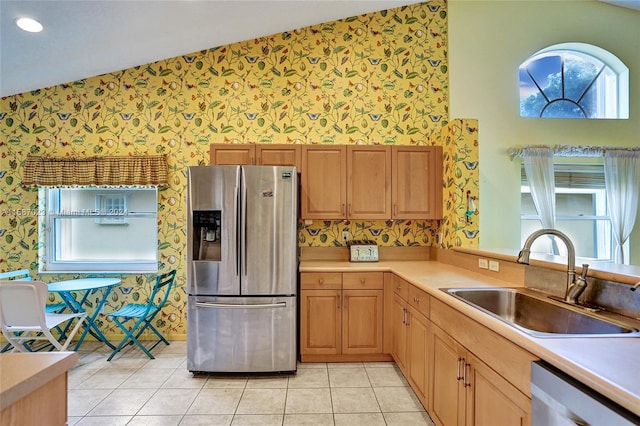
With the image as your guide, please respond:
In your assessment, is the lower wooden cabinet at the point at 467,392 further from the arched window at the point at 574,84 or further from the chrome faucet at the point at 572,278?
the arched window at the point at 574,84

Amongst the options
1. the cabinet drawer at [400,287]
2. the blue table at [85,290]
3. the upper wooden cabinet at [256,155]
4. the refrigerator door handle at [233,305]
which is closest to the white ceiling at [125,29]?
the upper wooden cabinet at [256,155]

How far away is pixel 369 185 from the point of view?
3.21 metres

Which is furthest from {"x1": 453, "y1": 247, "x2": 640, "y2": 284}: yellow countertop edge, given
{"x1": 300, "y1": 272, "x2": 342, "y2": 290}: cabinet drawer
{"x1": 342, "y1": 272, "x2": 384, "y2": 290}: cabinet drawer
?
{"x1": 300, "y1": 272, "x2": 342, "y2": 290}: cabinet drawer

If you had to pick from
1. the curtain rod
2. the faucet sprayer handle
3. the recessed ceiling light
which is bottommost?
the faucet sprayer handle

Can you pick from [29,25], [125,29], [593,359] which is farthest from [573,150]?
[29,25]

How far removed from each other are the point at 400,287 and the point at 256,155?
74.4 inches

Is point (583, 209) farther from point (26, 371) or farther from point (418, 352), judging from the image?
point (26, 371)

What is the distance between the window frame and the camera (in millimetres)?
3455

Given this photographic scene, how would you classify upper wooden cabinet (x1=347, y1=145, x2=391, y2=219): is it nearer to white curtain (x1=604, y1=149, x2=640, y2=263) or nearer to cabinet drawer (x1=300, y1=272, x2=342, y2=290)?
cabinet drawer (x1=300, y1=272, x2=342, y2=290)

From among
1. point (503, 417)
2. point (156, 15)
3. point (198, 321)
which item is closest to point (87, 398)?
point (198, 321)

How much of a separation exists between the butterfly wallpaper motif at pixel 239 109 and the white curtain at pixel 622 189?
1.97 m

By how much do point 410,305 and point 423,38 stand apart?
2.94m

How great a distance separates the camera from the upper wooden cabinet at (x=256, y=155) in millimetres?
3178

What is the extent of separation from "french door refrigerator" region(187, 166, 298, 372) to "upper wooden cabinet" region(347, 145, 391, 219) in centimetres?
87
